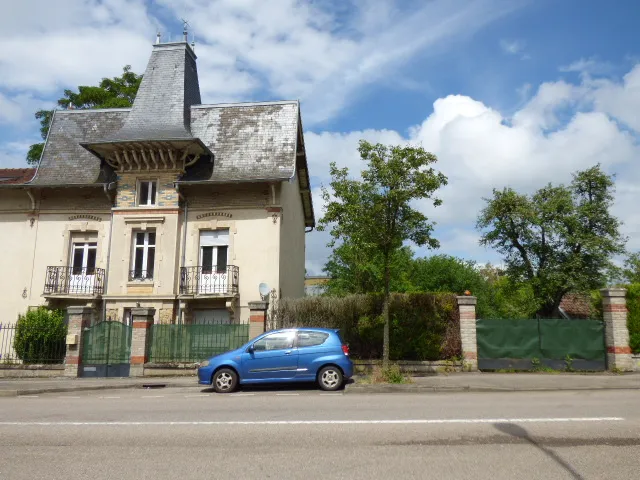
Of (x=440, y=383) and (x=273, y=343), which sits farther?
(x=440, y=383)

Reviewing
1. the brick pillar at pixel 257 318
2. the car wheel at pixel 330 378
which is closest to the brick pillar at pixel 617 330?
the car wheel at pixel 330 378

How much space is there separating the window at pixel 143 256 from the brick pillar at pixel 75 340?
126 inches

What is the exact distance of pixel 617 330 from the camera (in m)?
17.0

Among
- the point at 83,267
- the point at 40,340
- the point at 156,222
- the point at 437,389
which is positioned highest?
the point at 156,222

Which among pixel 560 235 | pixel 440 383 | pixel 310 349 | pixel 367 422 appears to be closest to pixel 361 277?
pixel 560 235

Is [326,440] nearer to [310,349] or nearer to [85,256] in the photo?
[310,349]

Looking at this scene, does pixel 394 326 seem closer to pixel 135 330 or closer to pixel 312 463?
pixel 135 330

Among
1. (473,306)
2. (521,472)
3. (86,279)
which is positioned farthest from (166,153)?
(521,472)

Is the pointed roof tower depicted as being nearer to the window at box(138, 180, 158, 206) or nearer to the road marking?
the window at box(138, 180, 158, 206)

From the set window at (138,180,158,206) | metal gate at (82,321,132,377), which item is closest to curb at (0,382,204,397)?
metal gate at (82,321,132,377)

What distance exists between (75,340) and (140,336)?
216 centimetres

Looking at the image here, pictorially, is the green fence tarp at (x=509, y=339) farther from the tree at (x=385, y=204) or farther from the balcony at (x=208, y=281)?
the balcony at (x=208, y=281)

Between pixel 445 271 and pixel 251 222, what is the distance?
82.9 ft

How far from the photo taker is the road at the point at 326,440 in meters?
5.29
